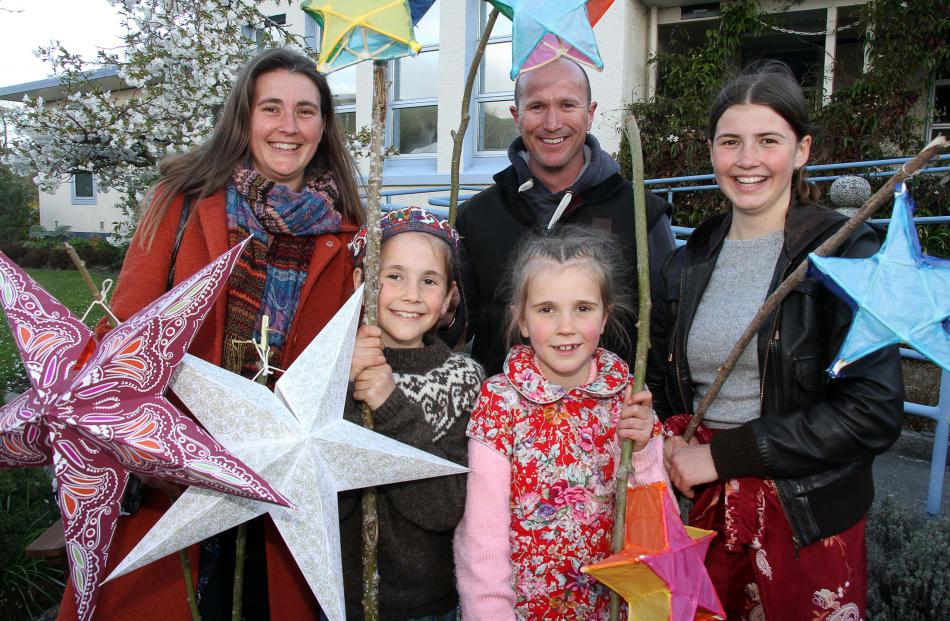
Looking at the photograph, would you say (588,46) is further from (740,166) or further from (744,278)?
(744,278)

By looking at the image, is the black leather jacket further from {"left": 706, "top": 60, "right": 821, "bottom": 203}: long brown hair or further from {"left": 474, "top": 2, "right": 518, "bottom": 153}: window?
{"left": 474, "top": 2, "right": 518, "bottom": 153}: window

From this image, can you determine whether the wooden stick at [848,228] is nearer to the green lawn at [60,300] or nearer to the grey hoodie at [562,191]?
the grey hoodie at [562,191]

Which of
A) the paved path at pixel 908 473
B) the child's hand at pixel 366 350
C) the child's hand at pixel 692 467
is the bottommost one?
the paved path at pixel 908 473

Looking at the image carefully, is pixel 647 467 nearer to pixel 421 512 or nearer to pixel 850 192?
pixel 421 512

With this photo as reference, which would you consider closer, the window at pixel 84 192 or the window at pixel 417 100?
the window at pixel 417 100

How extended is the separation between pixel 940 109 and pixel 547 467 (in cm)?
909

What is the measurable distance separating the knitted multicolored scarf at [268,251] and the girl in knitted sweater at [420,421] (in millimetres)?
205

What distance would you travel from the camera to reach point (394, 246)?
1994 mm

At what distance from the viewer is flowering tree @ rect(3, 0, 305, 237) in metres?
4.43

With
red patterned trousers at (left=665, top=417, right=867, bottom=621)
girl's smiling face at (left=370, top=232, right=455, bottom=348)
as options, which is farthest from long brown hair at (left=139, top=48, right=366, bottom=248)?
red patterned trousers at (left=665, top=417, right=867, bottom=621)

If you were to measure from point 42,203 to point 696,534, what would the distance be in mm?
26822

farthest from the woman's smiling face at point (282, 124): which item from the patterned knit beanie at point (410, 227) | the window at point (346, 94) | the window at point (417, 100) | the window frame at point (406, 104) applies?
the window at point (346, 94)

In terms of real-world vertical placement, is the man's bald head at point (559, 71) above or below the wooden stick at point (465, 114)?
above

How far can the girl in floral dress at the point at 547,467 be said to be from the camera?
1.77 meters
